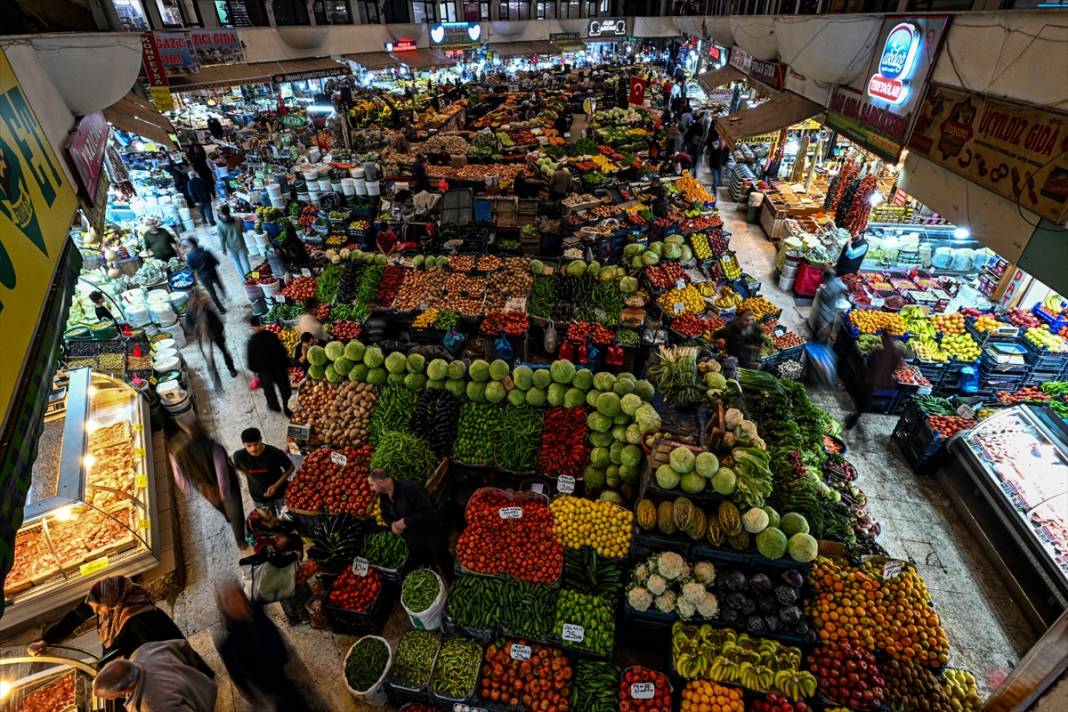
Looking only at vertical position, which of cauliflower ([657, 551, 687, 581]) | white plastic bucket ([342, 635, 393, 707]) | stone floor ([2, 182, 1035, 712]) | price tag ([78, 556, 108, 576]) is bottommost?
stone floor ([2, 182, 1035, 712])

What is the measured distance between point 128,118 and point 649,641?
8697mm

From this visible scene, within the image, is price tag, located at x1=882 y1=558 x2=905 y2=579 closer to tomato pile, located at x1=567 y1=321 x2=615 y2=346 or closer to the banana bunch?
the banana bunch

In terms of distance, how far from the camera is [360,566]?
4.79 metres

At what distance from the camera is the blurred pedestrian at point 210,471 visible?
5.45 meters

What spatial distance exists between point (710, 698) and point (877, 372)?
532 centimetres

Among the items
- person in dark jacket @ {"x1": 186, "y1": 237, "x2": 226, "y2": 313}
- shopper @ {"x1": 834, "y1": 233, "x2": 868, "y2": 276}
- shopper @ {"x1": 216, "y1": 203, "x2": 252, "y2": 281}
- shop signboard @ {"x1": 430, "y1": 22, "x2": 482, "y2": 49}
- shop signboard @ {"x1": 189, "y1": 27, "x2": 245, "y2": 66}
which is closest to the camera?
person in dark jacket @ {"x1": 186, "y1": 237, "x2": 226, "y2": 313}

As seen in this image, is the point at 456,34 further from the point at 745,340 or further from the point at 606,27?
→ the point at 745,340

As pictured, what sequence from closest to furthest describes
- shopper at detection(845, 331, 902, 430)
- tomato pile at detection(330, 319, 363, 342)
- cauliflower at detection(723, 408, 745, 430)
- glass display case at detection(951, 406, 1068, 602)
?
cauliflower at detection(723, 408, 745, 430) < glass display case at detection(951, 406, 1068, 602) < shopper at detection(845, 331, 902, 430) < tomato pile at detection(330, 319, 363, 342)

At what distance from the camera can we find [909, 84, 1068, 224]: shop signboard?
3479 millimetres

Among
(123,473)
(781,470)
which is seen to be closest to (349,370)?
(123,473)

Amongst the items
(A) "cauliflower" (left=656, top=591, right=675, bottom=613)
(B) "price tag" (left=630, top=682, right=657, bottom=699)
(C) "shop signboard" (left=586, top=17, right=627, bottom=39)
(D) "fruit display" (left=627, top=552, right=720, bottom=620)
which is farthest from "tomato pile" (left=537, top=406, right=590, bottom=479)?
(C) "shop signboard" (left=586, top=17, right=627, bottom=39)

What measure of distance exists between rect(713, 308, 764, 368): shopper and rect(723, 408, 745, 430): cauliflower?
2206 mm

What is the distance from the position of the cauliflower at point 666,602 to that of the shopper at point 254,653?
2.97 m

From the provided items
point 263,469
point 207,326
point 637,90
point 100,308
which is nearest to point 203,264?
point 100,308
